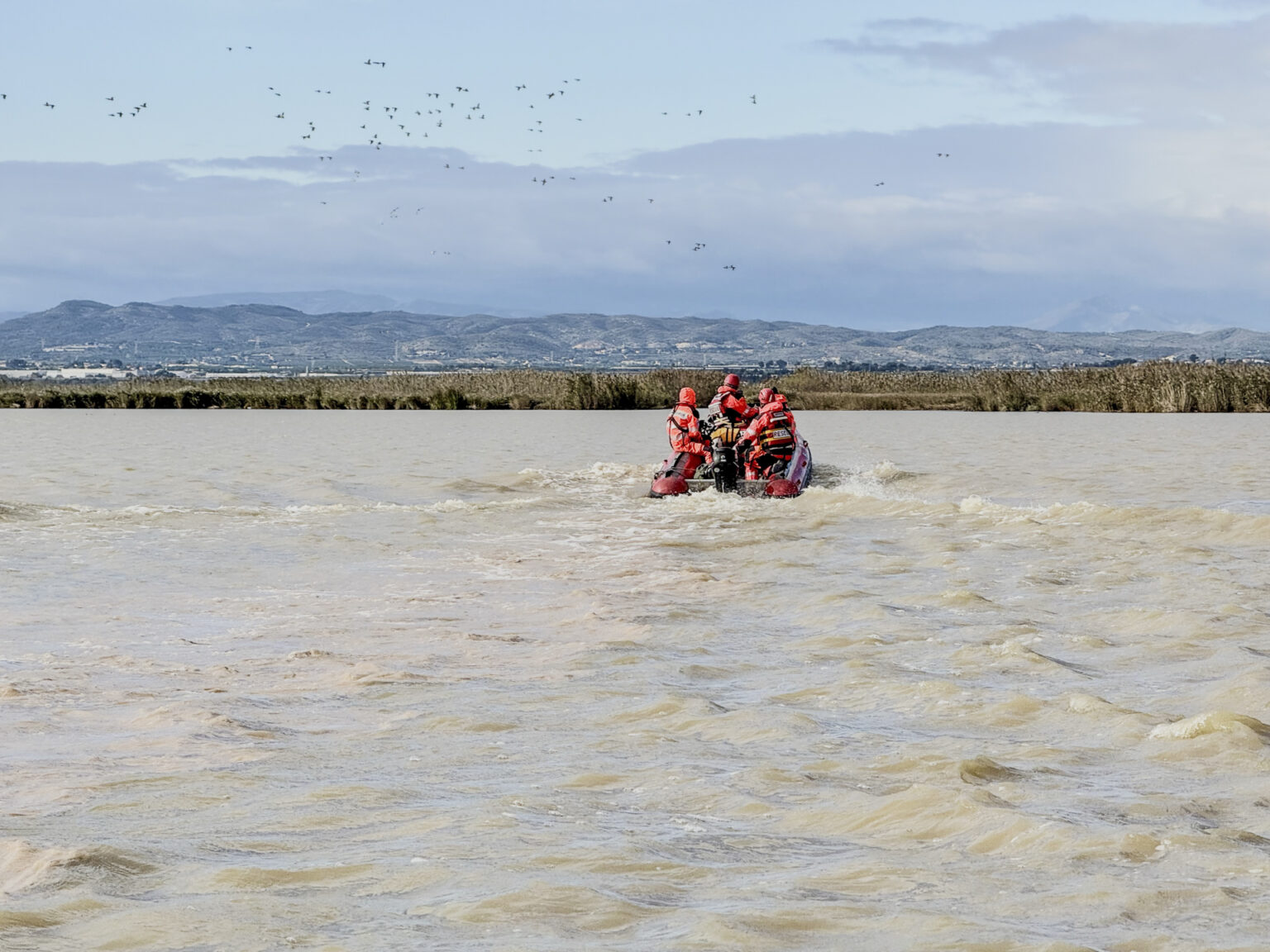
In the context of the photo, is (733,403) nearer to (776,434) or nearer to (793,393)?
(776,434)

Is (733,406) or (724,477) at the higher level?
(733,406)

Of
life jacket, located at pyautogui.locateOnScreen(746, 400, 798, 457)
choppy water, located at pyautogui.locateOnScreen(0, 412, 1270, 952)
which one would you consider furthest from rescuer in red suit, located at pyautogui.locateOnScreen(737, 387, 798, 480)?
choppy water, located at pyautogui.locateOnScreen(0, 412, 1270, 952)

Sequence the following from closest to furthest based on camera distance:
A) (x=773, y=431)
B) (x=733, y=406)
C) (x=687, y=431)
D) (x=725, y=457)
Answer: (x=725, y=457) → (x=773, y=431) → (x=687, y=431) → (x=733, y=406)

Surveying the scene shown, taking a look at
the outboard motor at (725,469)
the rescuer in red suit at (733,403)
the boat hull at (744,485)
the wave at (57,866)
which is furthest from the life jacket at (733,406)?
the wave at (57,866)

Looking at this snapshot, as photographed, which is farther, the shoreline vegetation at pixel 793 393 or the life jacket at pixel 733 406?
the shoreline vegetation at pixel 793 393

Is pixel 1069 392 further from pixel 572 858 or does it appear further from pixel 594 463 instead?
pixel 572 858

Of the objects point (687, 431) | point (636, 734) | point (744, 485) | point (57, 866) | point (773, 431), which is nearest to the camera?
point (57, 866)

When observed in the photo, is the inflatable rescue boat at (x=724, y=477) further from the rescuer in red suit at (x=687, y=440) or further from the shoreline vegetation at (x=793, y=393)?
the shoreline vegetation at (x=793, y=393)

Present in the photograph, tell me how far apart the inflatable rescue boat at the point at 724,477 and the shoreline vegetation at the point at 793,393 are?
128 ft

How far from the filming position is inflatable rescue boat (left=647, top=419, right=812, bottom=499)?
23266 mm

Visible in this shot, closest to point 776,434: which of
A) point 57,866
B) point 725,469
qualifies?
point 725,469

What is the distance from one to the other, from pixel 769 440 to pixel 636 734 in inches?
630

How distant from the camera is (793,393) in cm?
7031

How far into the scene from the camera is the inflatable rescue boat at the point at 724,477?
23266 millimetres
